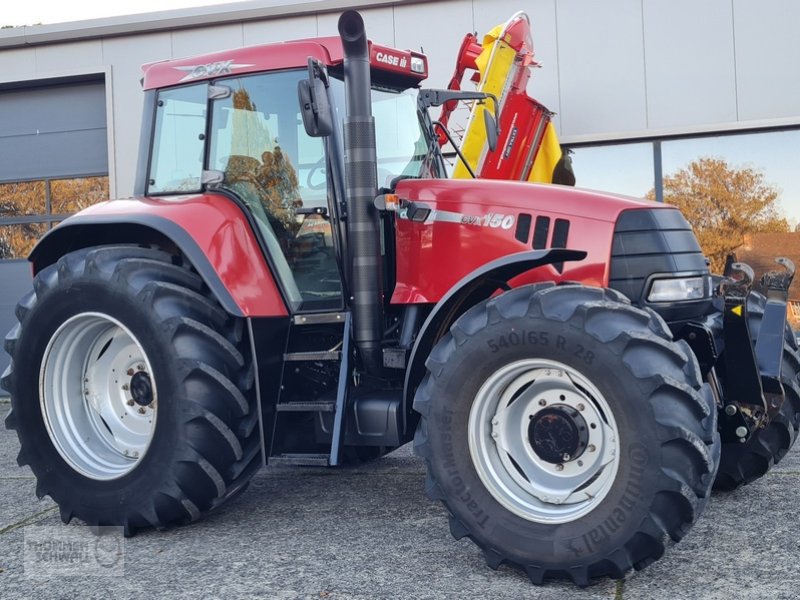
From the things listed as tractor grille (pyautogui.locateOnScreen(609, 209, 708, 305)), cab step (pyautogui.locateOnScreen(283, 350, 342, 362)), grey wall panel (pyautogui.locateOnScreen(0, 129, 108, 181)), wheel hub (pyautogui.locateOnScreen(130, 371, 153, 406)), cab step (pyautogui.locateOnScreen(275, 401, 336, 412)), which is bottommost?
cab step (pyautogui.locateOnScreen(275, 401, 336, 412))

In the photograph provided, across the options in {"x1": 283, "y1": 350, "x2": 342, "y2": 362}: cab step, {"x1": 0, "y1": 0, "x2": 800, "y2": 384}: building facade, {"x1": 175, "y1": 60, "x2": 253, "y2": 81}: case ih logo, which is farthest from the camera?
{"x1": 0, "y1": 0, "x2": 800, "y2": 384}: building facade

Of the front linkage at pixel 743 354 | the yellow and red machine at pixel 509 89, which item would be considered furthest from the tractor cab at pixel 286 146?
the yellow and red machine at pixel 509 89

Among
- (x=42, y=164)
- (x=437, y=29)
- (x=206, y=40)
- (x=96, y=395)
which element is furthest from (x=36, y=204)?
(x=96, y=395)

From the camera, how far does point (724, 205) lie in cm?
1012

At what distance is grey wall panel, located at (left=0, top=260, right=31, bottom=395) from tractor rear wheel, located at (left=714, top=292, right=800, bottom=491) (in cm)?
962

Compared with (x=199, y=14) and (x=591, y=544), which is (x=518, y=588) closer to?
(x=591, y=544)

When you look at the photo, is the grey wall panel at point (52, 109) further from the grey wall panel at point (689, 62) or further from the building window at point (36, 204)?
the grey wall panel at point (689, 62)

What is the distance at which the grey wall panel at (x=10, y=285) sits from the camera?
11.9 m

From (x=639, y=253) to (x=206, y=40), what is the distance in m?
8.17

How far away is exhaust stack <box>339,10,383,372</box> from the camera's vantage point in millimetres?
4324

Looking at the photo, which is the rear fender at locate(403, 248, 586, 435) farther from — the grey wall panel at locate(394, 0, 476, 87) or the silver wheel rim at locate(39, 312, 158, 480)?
the grey wall panel at locate(394, 0, 476, 87)

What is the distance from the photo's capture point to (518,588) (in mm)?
3535

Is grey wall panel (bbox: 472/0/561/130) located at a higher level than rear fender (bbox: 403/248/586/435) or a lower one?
higher

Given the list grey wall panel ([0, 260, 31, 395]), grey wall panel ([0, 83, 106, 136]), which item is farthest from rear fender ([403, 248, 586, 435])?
grey wall panel ([0, 260, 31, 395])
